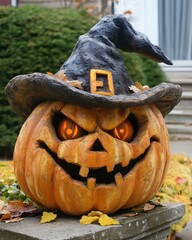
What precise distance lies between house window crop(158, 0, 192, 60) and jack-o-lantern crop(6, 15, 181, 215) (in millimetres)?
9235

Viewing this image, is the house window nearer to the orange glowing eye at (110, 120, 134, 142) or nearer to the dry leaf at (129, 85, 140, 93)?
the dry leaf at (129, 85, 140, 93)

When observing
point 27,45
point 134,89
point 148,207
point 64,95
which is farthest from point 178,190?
point 27,45

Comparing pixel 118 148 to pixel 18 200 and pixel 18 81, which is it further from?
pixel 18 200

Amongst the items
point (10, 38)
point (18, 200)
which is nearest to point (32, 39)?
point (10, 38)

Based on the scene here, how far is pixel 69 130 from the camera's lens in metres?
3.20

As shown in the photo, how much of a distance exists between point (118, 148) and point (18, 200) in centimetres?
A: 101

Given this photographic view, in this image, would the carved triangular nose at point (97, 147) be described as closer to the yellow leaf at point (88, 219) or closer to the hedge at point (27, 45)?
the yellow leaf at point (88, 219)

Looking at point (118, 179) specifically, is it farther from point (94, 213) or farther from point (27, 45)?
point (27, 45)

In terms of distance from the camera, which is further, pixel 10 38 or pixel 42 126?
pixel 10 38

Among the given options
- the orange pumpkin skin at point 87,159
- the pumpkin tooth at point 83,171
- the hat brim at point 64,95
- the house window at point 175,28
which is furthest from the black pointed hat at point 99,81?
the house window at point 175,28

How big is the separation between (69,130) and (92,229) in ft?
1.84

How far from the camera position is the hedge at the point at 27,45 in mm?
7277

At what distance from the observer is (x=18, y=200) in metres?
3.82

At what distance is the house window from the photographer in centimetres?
1244
